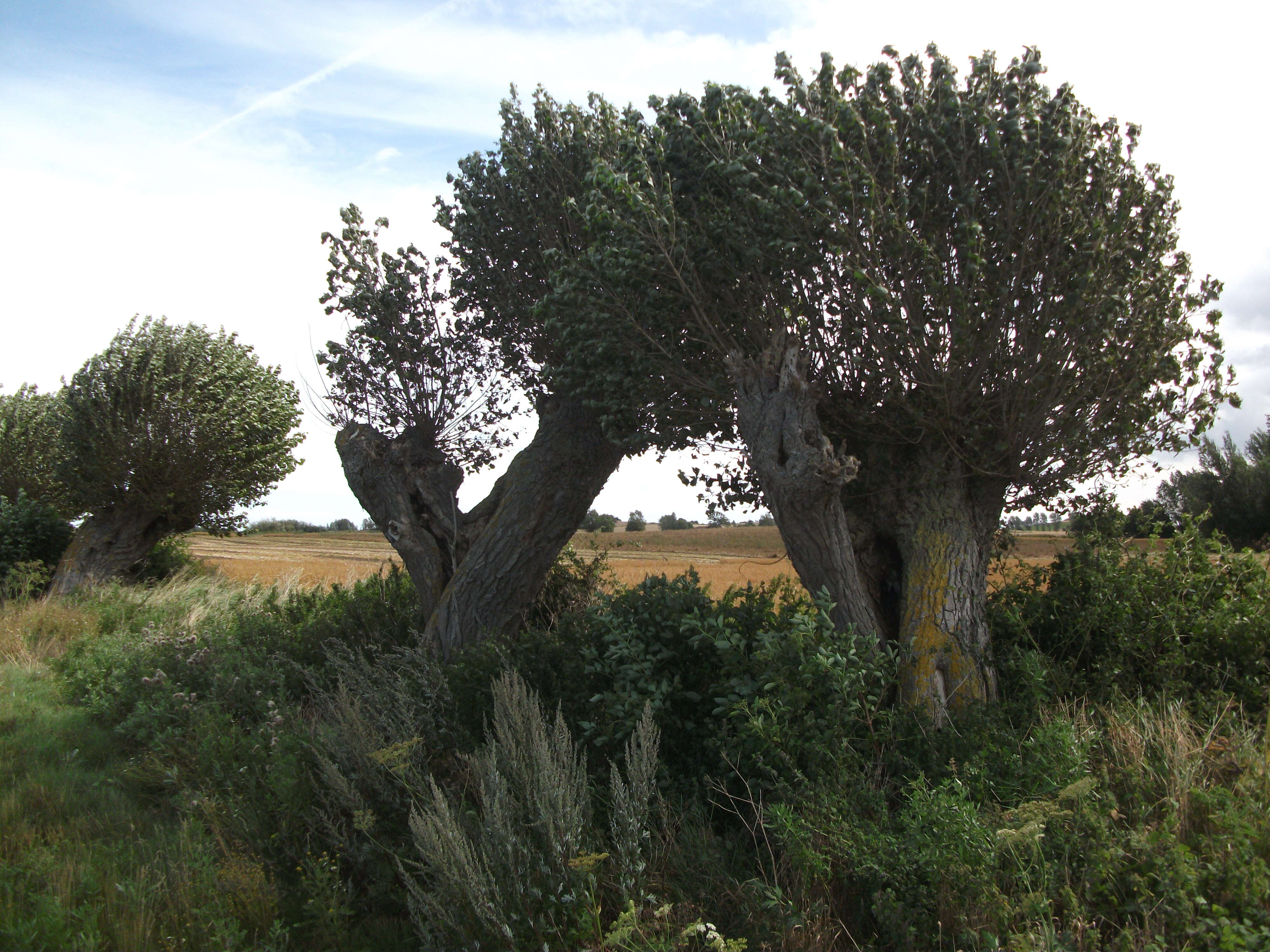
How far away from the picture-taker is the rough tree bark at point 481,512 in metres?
9.61

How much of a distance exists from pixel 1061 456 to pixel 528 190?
6460mm

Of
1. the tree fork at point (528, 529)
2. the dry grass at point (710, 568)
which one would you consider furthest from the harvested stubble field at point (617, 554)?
the tree fork at point (528, 529)

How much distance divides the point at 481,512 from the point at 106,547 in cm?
1301

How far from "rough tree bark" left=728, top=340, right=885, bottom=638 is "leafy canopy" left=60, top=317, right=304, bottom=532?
1590 cm

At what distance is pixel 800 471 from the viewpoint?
20.2 ft

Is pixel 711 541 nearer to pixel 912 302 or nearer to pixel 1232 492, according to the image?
pixel 1232 492

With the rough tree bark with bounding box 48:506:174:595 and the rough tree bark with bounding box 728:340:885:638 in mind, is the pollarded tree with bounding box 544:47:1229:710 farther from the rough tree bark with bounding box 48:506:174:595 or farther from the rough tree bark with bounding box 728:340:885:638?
the rough tree bark with bounding box 48:506:174:595

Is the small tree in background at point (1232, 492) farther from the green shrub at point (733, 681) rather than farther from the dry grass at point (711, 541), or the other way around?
the green shrub at point (733, 681)

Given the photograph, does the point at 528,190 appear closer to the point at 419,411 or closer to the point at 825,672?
the point at 419,411

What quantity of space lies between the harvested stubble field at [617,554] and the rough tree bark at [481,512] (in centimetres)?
145

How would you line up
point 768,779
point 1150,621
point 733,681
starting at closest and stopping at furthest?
point 768,779 < point 733,681 < point 1150,621

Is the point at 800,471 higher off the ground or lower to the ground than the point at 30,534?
higher

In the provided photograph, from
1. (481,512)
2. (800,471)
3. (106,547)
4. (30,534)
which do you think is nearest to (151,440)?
(106,547)

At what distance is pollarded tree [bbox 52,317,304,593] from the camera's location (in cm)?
1777
